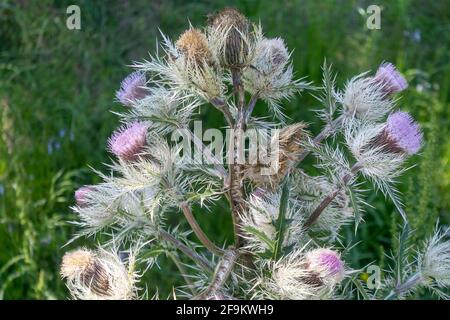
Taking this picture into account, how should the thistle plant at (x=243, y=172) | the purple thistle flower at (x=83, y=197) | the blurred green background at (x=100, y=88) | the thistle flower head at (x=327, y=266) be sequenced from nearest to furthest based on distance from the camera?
the thistle flower head at (x=327, y=266), the thistle plant at (x=243, y=172), the purple thistle flower at (x=83, y=197), the blurred green background at (x=100, y=88)

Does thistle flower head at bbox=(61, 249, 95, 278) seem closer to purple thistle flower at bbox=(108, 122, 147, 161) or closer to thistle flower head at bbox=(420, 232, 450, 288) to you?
purple thistle flower at bbox=(108, 122, 147, 161)

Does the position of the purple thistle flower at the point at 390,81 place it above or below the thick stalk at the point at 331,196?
above

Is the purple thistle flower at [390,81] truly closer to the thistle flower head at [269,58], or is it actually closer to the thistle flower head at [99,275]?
the thistle flower head at [269,58]

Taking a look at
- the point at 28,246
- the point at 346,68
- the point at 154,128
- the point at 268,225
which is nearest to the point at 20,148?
the point at 28,246

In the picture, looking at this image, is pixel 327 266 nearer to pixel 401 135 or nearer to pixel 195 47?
pixel 401 135

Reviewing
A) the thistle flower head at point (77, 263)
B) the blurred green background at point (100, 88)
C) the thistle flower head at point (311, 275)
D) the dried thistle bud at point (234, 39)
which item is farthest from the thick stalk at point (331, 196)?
the blurred green background at point (100, 88)

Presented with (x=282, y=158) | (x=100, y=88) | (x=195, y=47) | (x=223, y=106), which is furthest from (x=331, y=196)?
(x=100, y=88)

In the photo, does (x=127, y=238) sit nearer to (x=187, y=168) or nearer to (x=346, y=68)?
(x=187, y=168)

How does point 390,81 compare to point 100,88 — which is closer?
point 390,81
